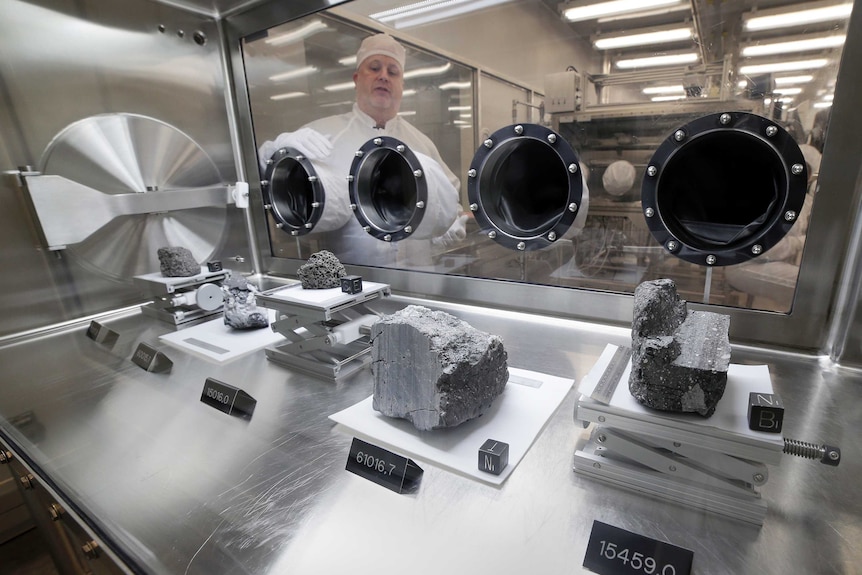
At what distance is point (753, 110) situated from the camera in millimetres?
922

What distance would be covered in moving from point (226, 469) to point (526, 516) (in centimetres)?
46

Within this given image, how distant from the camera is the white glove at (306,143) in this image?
1568 mm

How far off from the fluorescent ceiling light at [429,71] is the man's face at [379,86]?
1.1 inches

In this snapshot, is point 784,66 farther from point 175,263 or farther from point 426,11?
point 175,263

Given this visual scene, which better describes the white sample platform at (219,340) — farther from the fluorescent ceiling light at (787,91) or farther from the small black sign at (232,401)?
the fluorescent ceiling light at (787,91)

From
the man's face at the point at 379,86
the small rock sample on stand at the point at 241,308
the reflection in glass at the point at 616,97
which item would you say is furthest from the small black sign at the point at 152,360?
the man's face at the point at 379,86

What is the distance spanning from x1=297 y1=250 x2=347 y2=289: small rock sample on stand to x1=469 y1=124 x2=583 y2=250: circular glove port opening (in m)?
0.45

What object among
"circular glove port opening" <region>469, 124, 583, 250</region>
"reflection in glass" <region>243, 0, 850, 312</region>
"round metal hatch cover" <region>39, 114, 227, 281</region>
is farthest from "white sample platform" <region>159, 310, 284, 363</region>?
"circular glove port opening" <region>469, 124, 583, 250</region>

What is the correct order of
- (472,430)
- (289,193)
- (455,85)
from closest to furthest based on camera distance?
(472,430)
(455,85)
(289,193)

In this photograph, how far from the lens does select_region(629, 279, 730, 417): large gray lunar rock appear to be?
20.4 inches

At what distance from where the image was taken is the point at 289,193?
1.81m

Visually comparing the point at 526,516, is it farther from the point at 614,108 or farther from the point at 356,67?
the point at 356,67

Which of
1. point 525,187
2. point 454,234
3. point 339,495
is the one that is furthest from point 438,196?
point 339,495

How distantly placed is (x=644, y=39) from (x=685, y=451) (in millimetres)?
945
